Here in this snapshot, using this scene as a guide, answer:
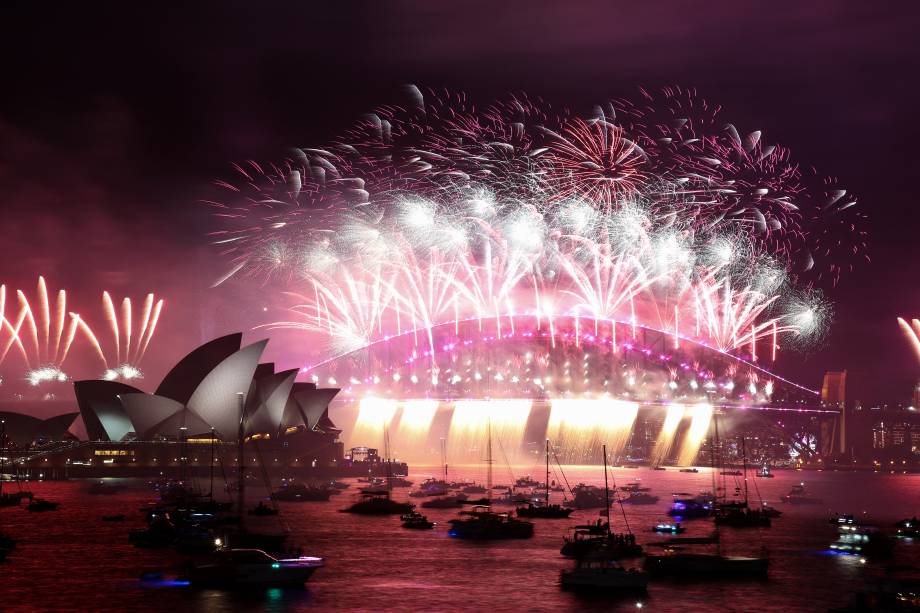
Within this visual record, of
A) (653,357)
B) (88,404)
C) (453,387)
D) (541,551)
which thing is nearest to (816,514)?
(541,551)

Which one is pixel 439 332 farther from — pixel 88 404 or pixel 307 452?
pixel 88 404

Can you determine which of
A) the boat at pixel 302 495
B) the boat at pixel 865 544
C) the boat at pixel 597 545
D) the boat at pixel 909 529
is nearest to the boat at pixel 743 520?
the boat at pixel 865 544

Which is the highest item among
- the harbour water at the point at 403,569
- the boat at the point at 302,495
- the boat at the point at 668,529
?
the boat at the point at 668,529

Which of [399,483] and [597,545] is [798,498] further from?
[597,545]

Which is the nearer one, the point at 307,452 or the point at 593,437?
the point at 307,452

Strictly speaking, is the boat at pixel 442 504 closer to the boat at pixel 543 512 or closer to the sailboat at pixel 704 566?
the boat at pixel 543 512

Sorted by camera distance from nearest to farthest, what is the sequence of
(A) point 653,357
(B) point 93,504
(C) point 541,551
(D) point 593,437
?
(C) point 541,551 < (B) point 93,504 < (A) point 653,357 < (D) point 593,437

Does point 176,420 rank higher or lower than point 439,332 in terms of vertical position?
lower
